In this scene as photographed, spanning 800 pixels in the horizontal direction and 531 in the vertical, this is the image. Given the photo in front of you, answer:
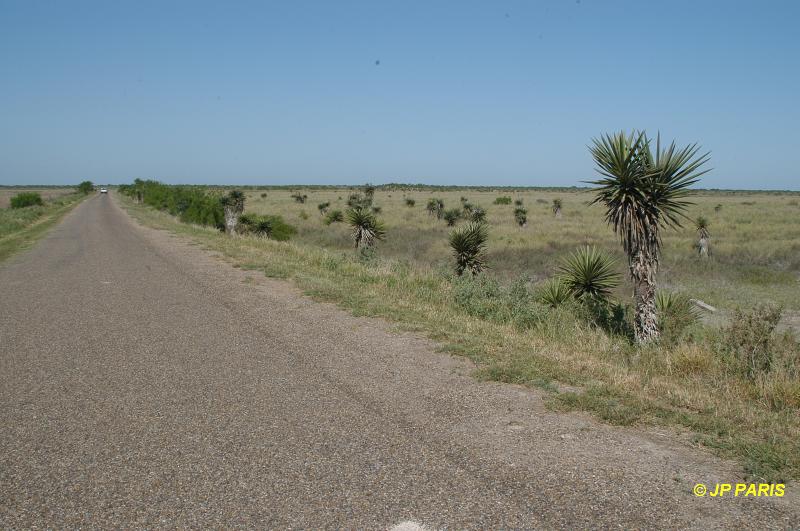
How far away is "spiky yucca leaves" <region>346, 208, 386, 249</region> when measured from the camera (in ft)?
71.6

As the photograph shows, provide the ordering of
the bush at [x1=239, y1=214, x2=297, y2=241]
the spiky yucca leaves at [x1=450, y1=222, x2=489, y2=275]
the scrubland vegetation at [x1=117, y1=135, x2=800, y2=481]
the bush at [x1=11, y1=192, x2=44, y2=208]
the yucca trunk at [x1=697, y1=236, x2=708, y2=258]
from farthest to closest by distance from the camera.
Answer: the bush at [x1=11, y1=192, x2=44, y2=208] < the bush at [x1=239, y1=214, x2=297, y2=241] < the yucca trunk at [x1=697, y1=236, x2=708, y2=258] < the spiky yucca leaves at [x1=450, y1=222, x2=489, y2=275] < the scrubland vegetation at [x1=117, y1=135, x2=800, y2=481]

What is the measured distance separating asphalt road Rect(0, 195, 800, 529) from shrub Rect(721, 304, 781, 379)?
2.70 meters

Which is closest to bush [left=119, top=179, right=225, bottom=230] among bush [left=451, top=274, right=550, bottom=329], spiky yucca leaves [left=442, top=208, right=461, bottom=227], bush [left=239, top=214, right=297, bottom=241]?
bush [left=239, top=214, right=297, bottom=241]

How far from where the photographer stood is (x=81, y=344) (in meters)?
7.21

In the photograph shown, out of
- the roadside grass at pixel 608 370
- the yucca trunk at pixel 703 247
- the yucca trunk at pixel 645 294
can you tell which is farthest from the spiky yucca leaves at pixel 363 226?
the yucca trunk at pixel 703 247

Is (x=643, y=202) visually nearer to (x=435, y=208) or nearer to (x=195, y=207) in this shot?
(x=195, y=207)

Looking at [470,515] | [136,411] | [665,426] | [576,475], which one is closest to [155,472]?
[136,411]

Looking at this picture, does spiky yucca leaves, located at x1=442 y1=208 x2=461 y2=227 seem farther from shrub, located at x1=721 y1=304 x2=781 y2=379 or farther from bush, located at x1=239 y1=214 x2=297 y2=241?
shrub, located at x1=721 y1=304 x2=781 y2=379

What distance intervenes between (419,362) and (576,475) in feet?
9.22

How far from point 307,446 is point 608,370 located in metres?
3.25

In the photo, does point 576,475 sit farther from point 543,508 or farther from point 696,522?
point 696,522

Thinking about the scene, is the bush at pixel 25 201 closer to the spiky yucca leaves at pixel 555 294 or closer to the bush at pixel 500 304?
the spiky yucca leaves at pixel 555 294

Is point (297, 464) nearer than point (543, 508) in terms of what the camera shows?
No

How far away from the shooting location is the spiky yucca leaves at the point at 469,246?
16.9 metres
